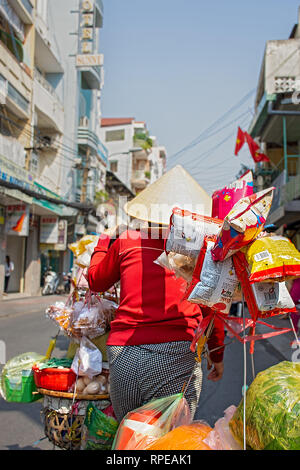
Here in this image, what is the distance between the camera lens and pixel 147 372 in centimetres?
170

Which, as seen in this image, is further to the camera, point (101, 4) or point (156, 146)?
point (156, 146)

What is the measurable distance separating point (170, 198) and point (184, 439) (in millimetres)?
1187

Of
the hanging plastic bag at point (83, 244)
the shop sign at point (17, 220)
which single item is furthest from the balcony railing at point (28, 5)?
the hanging plastic bag at point (83, 244)

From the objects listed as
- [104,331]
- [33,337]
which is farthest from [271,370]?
[33,337]

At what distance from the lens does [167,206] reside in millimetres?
2020

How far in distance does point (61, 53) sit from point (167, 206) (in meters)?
26.5

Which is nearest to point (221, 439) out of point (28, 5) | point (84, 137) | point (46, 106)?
point (28, 5)

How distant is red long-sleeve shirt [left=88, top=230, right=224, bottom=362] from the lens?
1777 millimetres

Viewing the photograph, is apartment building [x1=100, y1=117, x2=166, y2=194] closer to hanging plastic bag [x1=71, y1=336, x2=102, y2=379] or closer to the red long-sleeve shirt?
hanging plastic bag [x1=71, y1=336, x2=102, y2=379]

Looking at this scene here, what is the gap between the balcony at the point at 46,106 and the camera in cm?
1884

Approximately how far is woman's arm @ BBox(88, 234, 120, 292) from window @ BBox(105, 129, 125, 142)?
156 feet

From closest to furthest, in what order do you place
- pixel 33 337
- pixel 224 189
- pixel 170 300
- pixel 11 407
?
pixel 224 189, pixel 170 300, pixel 11 407, pixel 33 337

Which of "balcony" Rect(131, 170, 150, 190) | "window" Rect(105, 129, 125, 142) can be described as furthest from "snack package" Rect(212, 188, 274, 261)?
"window" Rect(105, 129, 125, 142)
